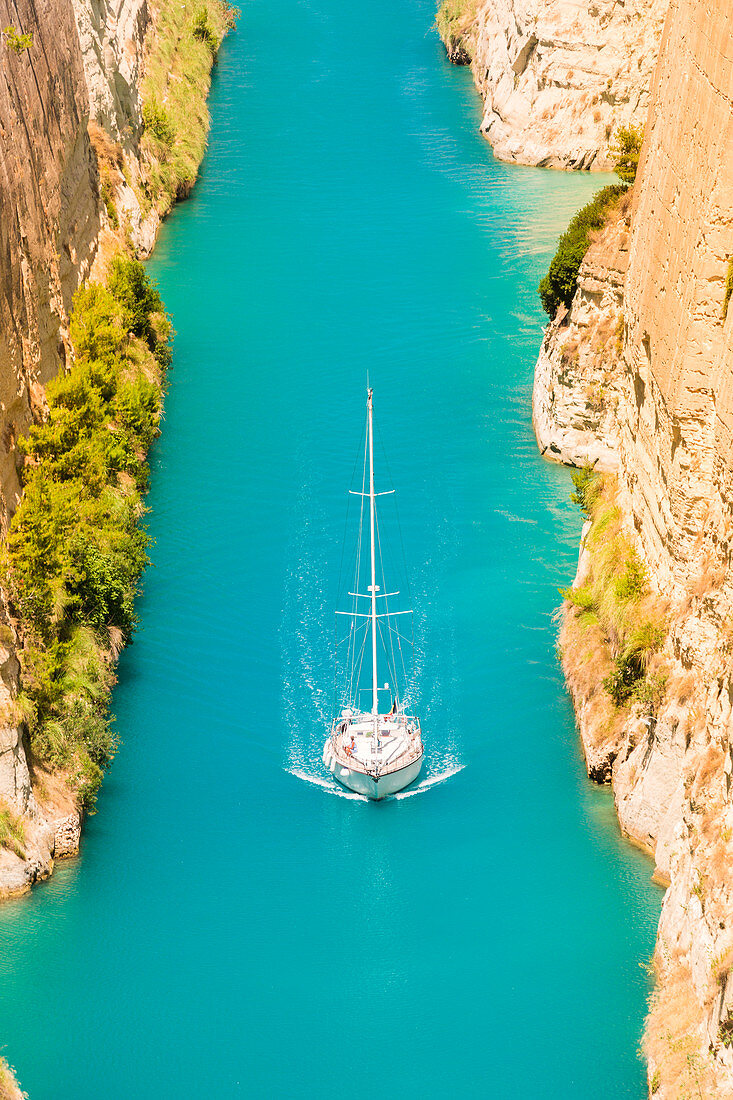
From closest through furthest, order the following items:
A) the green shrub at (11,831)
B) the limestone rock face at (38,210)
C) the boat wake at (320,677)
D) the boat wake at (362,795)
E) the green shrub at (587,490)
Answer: the green shrub at (11,831) → the boat wake at (362,795) → the boat wake at (320,677) → the limestone rock face at (38,210) → the green shrub at (587,490)

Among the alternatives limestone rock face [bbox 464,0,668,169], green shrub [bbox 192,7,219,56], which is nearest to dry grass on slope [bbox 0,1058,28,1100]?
limestone rock face [bbox 464,0,668,169]

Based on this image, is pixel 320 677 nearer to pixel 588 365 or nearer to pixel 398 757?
pixel 398 757

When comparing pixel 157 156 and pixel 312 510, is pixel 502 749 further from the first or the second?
pixel 157 156

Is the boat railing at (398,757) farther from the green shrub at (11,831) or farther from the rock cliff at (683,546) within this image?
the green shrub at (11,831)

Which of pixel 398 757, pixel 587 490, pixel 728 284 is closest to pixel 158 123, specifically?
pixel 587 490

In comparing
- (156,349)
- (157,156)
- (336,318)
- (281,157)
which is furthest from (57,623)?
(281,157)

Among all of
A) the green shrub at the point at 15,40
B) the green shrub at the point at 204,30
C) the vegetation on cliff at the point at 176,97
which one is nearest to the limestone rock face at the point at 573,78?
the vegetation on cliff at the point at 176,97

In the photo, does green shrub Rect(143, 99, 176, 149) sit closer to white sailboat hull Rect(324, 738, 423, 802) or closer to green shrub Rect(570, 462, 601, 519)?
green shrub Rect(570, 462, 601, 519)

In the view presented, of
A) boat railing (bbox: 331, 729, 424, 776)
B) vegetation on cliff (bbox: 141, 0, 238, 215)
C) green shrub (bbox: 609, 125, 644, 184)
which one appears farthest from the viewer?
vegetation on cliff (bbox: 141, 0, 238, 215)
